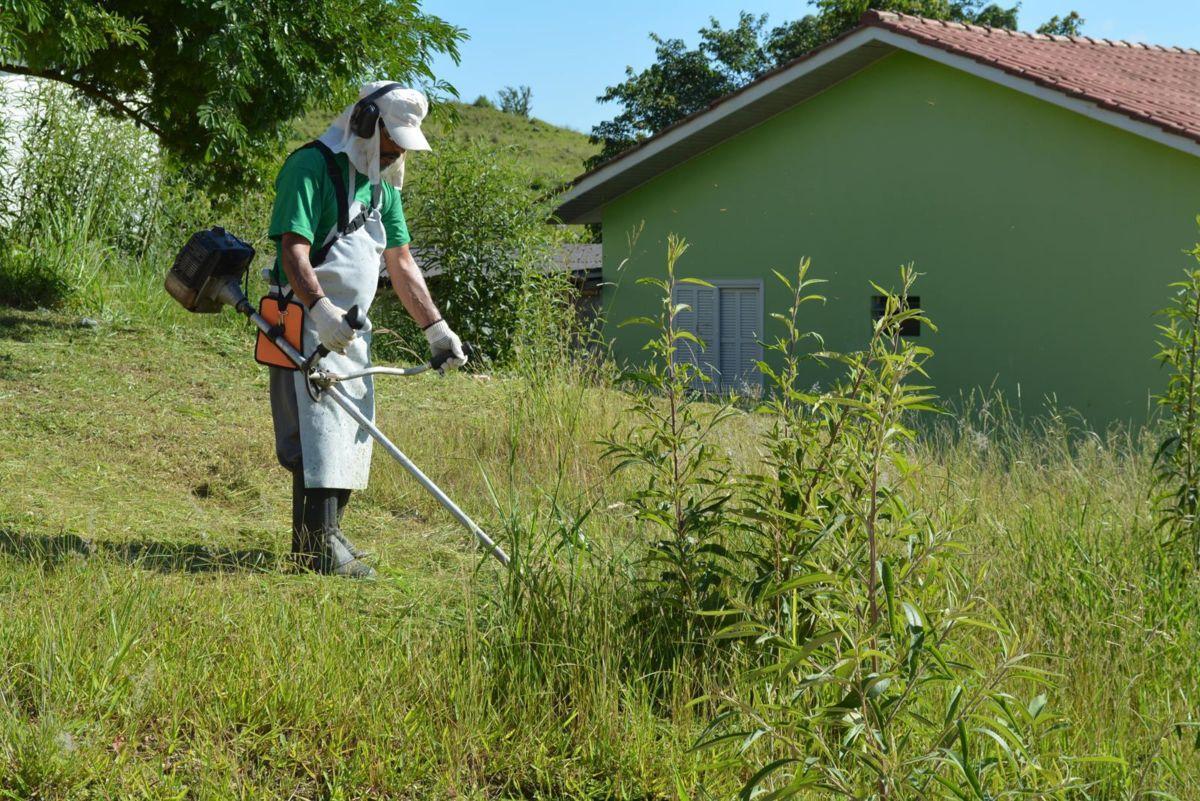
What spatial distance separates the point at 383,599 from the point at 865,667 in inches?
102

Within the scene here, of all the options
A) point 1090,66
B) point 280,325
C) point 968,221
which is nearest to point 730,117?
point 968,221

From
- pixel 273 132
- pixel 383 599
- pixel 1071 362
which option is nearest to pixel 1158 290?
pixel 1071 362

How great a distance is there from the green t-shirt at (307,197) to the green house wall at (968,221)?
8865 millimetres

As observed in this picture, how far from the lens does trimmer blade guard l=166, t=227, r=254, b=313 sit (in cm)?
544

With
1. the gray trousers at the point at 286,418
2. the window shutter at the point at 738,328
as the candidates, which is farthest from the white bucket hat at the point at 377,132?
the window shutter at the point at 738,328

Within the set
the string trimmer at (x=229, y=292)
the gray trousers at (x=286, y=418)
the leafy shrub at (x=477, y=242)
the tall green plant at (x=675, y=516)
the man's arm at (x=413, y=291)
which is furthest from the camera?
the leafy shrub at (x=477, y=242)

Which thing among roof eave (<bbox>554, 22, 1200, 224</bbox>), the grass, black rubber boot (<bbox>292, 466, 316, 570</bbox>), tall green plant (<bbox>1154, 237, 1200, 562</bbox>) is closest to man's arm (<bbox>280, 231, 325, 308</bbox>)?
black rubber boot (<bbox>292, 466, 316, 570</bbox>)

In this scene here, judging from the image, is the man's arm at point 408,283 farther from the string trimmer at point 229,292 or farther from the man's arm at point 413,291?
the string trimmer at point 229,292

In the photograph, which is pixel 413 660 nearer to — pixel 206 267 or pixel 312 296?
pixel 312 296

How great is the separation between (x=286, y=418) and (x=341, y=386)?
0.98 feet

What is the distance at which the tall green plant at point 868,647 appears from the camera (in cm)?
253

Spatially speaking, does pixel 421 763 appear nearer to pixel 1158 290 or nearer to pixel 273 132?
pixel 273 132

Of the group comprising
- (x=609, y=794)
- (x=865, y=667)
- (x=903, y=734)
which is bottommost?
(x=609, y=794)

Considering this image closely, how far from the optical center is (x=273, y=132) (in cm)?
996
